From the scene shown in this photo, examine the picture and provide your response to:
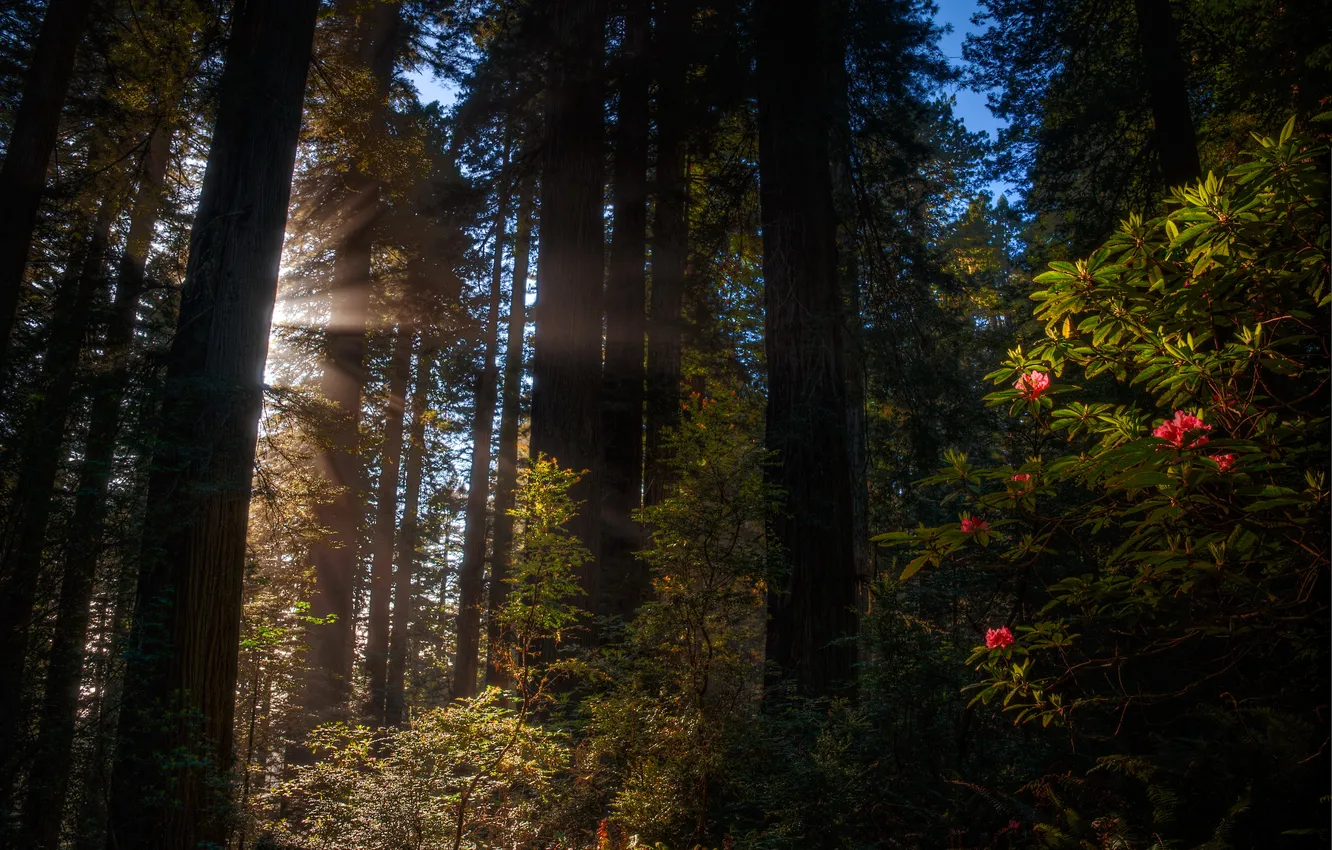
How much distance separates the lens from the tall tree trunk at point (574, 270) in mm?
8422

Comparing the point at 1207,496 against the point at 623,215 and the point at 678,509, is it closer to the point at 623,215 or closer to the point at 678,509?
the point at 678,509

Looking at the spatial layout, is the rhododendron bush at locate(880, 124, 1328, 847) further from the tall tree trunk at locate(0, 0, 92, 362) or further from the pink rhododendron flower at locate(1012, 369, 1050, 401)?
the tall tree trunk at locate(0, 0, 92, 362)

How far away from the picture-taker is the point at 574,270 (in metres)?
8.97

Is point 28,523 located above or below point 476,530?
below

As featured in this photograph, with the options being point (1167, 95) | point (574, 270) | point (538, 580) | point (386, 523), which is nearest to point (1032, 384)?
point (538, 580)

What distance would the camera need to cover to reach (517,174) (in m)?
10.2

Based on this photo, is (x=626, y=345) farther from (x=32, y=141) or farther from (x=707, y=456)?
(x=32, y=141)

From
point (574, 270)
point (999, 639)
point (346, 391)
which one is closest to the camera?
point (999, 639)

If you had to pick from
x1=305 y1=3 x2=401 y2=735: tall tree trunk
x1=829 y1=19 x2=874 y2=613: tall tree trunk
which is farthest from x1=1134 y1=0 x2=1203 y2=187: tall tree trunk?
x1=305 y1=3 x2=401 y2=735: tall tree trunk

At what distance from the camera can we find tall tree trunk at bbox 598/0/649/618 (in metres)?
9.25

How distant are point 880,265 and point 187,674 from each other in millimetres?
8534

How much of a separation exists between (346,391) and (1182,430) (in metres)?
12.4

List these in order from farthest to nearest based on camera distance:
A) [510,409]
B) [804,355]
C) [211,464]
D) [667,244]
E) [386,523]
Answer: [386,523] → [510,409] → [667,244] → [804,355] → [211,464]

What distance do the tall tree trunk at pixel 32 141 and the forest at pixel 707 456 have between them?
32 millimetres
